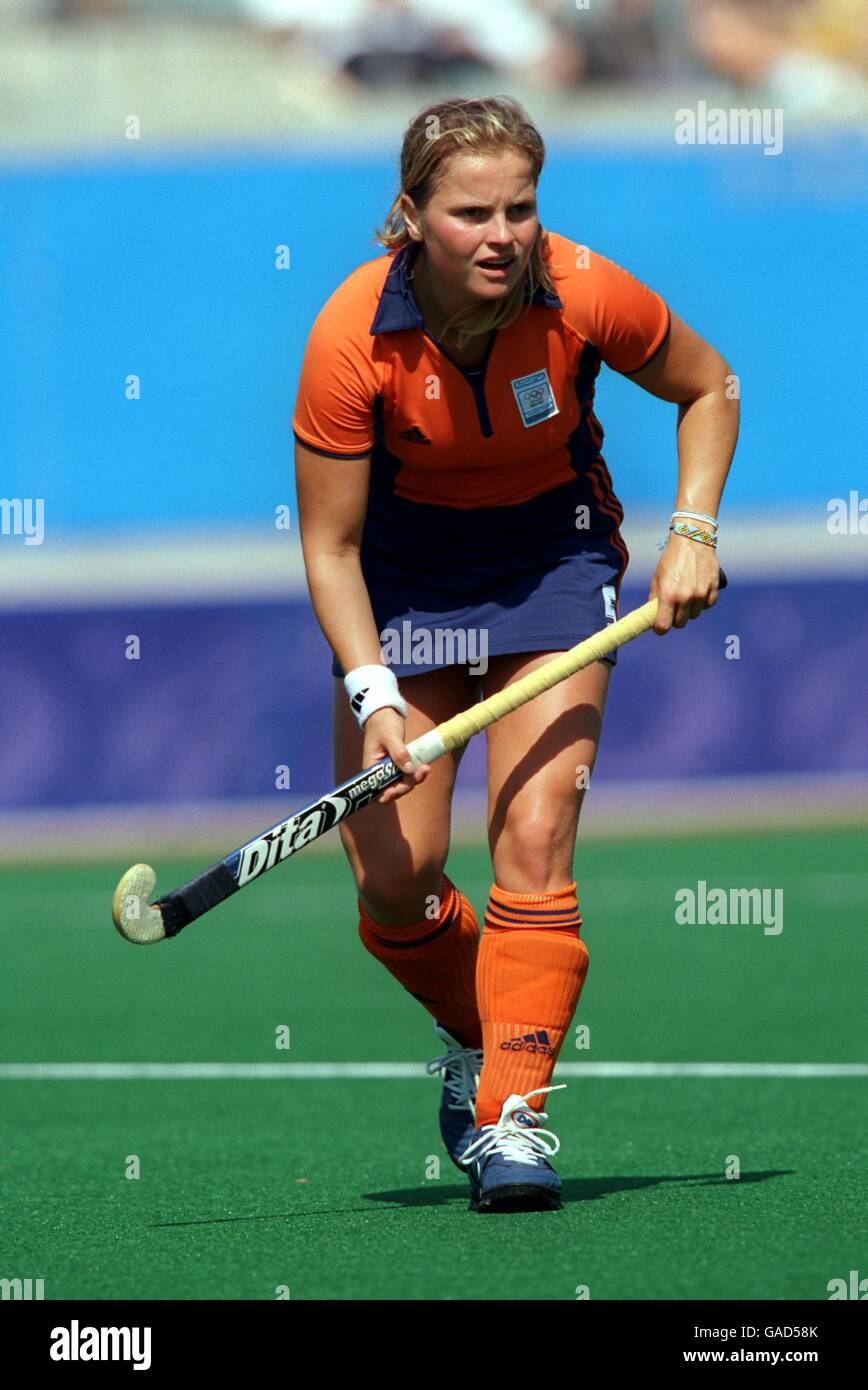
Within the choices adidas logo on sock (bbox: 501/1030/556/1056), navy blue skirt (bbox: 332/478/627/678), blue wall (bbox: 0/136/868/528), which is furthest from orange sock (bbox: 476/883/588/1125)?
blue wall (bbox: 0/136/868/528)

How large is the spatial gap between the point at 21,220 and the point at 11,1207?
548 inches

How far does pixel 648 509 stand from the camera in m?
15.9

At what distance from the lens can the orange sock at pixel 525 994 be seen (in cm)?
411

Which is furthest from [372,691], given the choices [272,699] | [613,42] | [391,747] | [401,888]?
[613,42]

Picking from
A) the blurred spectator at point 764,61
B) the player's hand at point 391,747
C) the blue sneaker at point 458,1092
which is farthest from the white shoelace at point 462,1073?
the blurred spectator at point 764,61

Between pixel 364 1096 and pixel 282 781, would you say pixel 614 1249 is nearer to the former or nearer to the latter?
pixel 364 1096

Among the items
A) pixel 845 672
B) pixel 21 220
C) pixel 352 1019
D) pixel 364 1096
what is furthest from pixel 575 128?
pixel 364 1096

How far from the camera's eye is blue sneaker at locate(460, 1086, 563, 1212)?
3936mm

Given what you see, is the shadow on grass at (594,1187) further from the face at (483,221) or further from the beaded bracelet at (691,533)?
the face at (483,221)

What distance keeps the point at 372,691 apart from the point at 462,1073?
0.91 meters

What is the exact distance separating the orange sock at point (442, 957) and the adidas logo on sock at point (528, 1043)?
42cm

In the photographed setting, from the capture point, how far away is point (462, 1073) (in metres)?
4.57

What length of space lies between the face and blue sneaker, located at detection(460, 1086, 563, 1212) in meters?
1.43

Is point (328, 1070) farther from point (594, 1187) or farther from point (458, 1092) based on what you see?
point (594, 1187)
